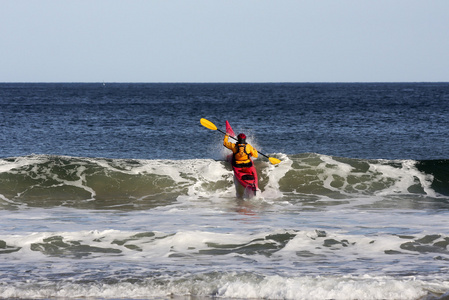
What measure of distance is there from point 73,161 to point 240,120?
33797 mm

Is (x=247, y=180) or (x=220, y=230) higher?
(x=247, y=180)

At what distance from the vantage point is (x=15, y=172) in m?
19.6

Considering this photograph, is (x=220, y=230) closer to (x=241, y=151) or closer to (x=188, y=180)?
(x=241, y=151)

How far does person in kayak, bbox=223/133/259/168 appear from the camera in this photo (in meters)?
17.2

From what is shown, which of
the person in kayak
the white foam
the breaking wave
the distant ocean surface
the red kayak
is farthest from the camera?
the breaking wave

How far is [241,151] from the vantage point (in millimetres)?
17328

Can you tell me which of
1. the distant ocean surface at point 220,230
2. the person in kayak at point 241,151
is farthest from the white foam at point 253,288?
the person in kayak at point 241,151

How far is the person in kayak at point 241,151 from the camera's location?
17.2 meters

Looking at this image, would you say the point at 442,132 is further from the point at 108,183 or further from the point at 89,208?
the point at 89,208

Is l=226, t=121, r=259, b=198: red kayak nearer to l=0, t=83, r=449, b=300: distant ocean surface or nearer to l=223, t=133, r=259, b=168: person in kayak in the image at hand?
l=223, t=133, r=259, b=168: person in kayak

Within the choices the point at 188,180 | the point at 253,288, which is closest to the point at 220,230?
the point at 253,288

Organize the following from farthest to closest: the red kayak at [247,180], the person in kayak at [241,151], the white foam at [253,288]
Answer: the red kayak at [247,180], the person in kayak at [241,151], the white foam at [253,288]

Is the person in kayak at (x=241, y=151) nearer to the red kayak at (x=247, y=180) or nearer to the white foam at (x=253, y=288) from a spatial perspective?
the red kayak at (x=247, y=180)

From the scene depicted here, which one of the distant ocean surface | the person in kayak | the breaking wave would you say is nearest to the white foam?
the distant ocean surface
